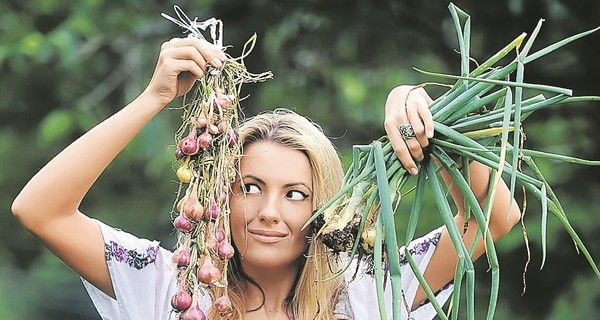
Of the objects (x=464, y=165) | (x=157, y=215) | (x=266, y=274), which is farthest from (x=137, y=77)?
(x=464, y=165)

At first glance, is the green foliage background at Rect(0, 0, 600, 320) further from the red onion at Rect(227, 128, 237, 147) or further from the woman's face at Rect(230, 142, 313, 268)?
the red onion at Rect(227, 128, 237, 147)

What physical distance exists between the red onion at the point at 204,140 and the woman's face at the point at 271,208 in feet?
0.45

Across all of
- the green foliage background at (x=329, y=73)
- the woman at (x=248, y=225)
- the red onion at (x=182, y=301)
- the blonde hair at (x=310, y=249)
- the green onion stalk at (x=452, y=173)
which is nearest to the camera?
the green onion stalk at (x=452, y=173)

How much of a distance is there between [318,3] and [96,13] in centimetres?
65

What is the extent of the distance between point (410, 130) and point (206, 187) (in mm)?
285

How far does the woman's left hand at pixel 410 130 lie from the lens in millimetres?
1632

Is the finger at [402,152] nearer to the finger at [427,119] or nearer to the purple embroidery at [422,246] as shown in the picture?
the finger at [427,119]

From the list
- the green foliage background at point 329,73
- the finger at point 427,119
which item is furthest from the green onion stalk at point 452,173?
the green foliage background at point 329,73

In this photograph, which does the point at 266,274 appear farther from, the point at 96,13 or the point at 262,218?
the point at 96,13

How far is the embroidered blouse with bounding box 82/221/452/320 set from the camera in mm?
1881

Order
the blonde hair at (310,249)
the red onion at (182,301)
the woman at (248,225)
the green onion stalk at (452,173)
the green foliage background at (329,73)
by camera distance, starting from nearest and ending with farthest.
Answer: the green onion stalk at (452,173) < the red onion at (182,301) < the woman at (248,225) < the blonde hair at (310,249) < the green foliage background at (329,73)

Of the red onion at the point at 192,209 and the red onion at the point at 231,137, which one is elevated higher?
the red onion at the point at 231,137

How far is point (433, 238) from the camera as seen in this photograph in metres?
1.98

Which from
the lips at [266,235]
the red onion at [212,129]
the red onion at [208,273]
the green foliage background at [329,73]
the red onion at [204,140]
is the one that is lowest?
the red onion at [208,273]
